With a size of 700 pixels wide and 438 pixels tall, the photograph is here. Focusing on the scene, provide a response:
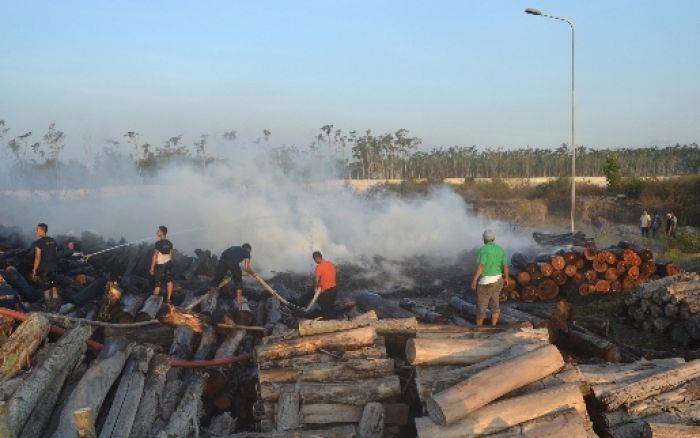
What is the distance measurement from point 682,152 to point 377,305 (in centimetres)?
7454

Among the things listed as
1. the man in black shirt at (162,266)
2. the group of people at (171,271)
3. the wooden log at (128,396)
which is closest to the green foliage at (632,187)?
the group of people at (171,271)

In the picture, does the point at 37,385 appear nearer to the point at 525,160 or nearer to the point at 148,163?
the point at 148,163

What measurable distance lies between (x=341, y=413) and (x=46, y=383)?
336 centimetres

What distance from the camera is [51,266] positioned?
1190 centimetres

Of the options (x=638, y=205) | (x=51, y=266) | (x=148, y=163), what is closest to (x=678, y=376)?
(x=51, y=266)

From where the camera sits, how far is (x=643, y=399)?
247 inches

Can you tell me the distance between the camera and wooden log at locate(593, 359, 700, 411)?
6219 mm

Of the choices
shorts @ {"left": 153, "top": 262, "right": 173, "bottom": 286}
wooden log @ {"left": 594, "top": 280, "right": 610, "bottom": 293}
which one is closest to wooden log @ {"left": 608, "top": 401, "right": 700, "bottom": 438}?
shorts @ {"left": 153, "top": 262, "right": 173, "bottom": 286}

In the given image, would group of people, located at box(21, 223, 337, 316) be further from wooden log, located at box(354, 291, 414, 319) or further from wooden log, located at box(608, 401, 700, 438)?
wooden log, located at box(608, 401, 700, 438)

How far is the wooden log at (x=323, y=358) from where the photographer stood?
7.16m

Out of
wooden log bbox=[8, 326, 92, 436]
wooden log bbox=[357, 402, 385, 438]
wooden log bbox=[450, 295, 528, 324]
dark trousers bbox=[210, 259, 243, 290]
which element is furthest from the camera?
dark trousers bbox=[210, 259, 243, 290]

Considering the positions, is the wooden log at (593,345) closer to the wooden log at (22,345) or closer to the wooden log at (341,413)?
the wooden log at (341,413)

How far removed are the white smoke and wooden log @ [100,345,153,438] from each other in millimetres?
10812

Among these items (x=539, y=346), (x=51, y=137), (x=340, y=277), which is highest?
(x=51, y=137)
